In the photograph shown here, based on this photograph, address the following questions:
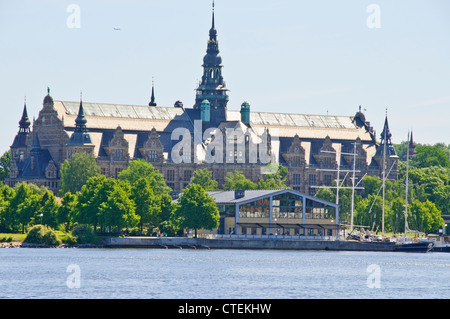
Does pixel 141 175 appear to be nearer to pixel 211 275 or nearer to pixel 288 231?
pixel 288 231

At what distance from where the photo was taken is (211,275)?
105812mm

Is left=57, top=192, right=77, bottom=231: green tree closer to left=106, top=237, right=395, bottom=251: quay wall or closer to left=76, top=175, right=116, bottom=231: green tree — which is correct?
left=76, top=175, right=116, bottom=231: green tree

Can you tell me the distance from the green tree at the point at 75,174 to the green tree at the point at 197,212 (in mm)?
43955

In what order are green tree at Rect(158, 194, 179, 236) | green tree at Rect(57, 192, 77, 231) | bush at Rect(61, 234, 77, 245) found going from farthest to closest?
green tree at Rect(158, 194, 179, 236) < green tree at Rect(57, 192, 77, 231) < bush at Rect(61, 234, 77, 245)

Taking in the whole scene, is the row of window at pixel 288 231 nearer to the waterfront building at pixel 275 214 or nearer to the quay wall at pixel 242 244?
the waterfront building at pixel 275 214

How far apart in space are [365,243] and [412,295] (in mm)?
65798

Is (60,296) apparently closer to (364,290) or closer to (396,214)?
(364,290)

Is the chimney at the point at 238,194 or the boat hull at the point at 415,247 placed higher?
the chimney at the point at 238,194

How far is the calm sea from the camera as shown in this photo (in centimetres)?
9156

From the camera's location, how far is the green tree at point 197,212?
15300cm

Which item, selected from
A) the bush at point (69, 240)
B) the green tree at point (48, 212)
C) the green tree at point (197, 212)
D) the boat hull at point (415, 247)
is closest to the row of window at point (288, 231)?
the green tree at point (197, 212)

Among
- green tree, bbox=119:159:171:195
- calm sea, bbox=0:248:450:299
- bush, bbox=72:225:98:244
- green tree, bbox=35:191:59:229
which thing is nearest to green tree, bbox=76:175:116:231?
bush, bbox=72:225:98:244

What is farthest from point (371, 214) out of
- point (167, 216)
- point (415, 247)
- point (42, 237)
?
point (42, 237)

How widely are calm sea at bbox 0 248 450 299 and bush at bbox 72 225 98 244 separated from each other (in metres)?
8.01
